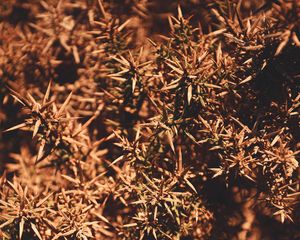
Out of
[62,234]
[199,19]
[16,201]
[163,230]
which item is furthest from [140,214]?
[199,19]

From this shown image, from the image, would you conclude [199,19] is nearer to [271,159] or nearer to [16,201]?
[271,159]

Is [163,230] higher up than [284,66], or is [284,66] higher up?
[284,66]

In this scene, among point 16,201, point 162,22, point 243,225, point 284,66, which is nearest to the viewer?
point 284,66

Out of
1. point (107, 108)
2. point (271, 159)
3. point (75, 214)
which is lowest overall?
point (75, 214)

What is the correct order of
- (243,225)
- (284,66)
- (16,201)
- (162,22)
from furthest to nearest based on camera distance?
(162,22) → (243,225) → (16,201) → (284,66)

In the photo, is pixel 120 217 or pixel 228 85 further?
pixel 120 217

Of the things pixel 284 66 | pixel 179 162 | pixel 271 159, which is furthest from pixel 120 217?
pixel 284 66
